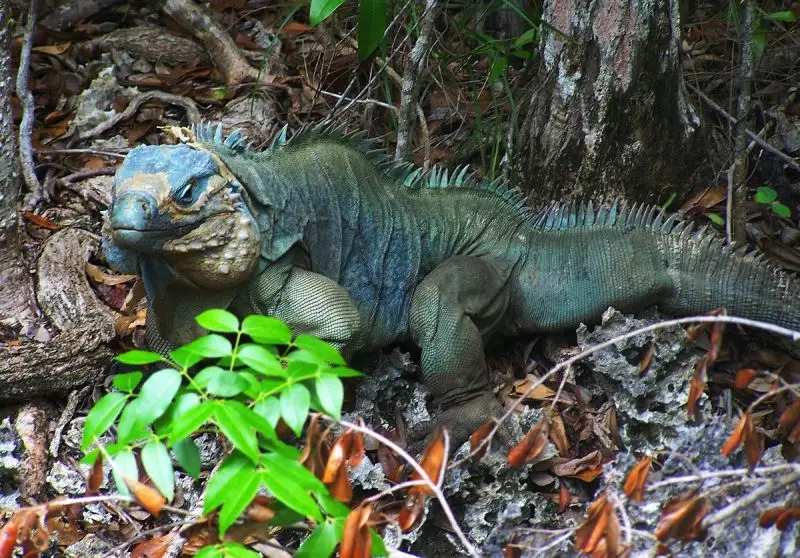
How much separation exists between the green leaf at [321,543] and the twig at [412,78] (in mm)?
2178

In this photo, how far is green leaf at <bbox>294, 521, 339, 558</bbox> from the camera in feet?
7.34

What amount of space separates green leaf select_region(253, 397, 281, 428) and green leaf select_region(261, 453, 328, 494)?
88 millimetres

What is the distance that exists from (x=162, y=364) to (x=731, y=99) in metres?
2.96

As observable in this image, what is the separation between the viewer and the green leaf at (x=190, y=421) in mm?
2062

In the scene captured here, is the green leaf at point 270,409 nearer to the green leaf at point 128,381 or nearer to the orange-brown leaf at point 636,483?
the green leaf at point 128,381

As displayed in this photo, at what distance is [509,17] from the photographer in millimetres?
5289

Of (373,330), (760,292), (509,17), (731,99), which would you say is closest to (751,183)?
(731,99)

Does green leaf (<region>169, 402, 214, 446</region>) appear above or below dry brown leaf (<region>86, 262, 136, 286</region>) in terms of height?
above

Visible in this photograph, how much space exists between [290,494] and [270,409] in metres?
0.25

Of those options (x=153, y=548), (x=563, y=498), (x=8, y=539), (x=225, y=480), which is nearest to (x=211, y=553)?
(x=225, y=480)

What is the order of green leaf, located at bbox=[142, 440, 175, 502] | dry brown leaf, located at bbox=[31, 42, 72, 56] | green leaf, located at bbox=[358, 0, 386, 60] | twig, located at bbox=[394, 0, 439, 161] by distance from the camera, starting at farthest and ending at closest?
dry brown leaf, located at bbox=[31, 42, 72, 56], twig, located at bbox=[394, 0, 439, 161], green leaf, located at bbox=[358, 0, 386, 60], green leaf, located at bbox=[142, 440, 175, 502]

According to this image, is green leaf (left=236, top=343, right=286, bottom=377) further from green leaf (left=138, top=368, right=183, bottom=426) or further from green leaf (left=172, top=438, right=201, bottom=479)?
green leaf (left=172, top=438, right=201, bottom=479)

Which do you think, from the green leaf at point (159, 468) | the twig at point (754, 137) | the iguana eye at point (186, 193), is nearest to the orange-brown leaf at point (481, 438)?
the green leaf at point (159, 468)

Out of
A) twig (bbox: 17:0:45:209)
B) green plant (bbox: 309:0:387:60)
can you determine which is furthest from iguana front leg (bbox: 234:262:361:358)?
twig (bbox: 17:0:45:209)
